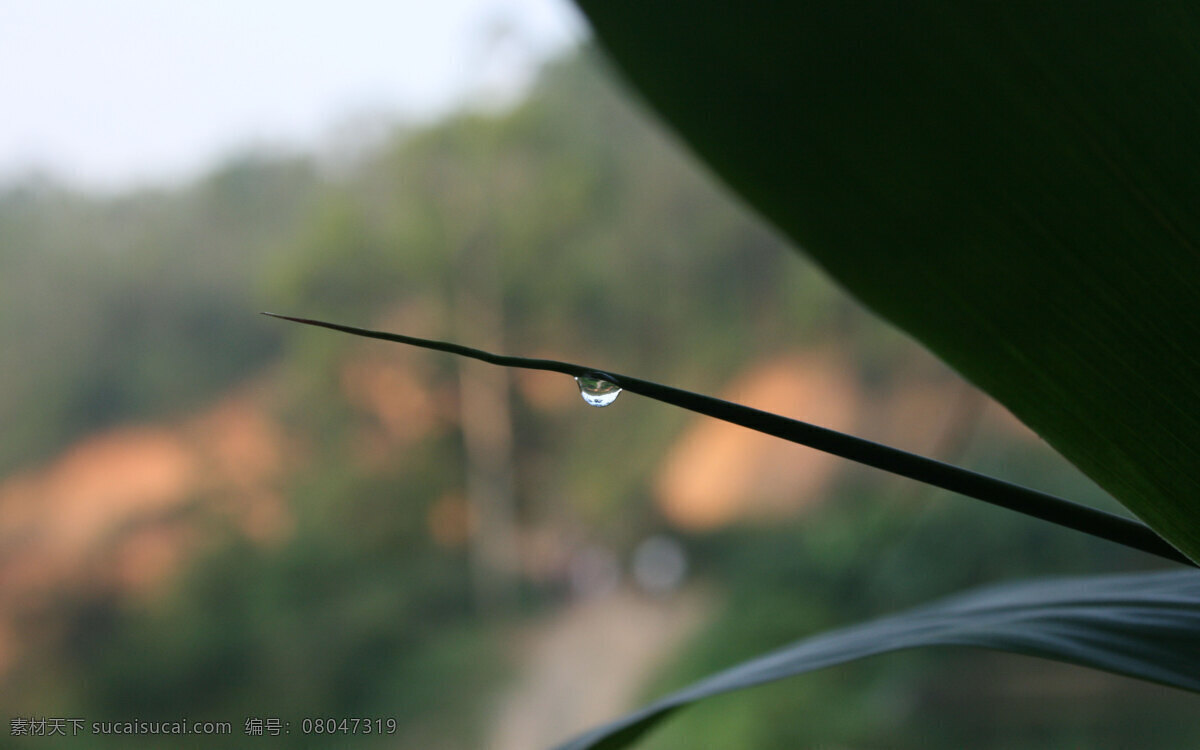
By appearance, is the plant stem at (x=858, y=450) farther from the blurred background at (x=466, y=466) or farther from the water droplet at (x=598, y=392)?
the blurred background at (x=466, y=466)

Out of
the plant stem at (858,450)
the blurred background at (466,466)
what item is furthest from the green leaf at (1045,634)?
the blurred background at (466,466)

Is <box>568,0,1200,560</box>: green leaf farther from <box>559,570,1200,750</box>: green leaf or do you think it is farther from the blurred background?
the blurred background

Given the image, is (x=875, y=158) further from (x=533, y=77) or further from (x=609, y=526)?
(x=533, y=77)

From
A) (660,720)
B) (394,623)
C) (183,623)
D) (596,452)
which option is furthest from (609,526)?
(660,720)

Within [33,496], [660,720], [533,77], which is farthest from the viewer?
[533,77]

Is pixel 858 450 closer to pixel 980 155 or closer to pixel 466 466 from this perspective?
pixel 980 155

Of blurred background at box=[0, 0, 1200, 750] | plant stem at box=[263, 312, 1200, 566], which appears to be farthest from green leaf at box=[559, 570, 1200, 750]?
blurred background at box=[0, 0, 1200, 750]
